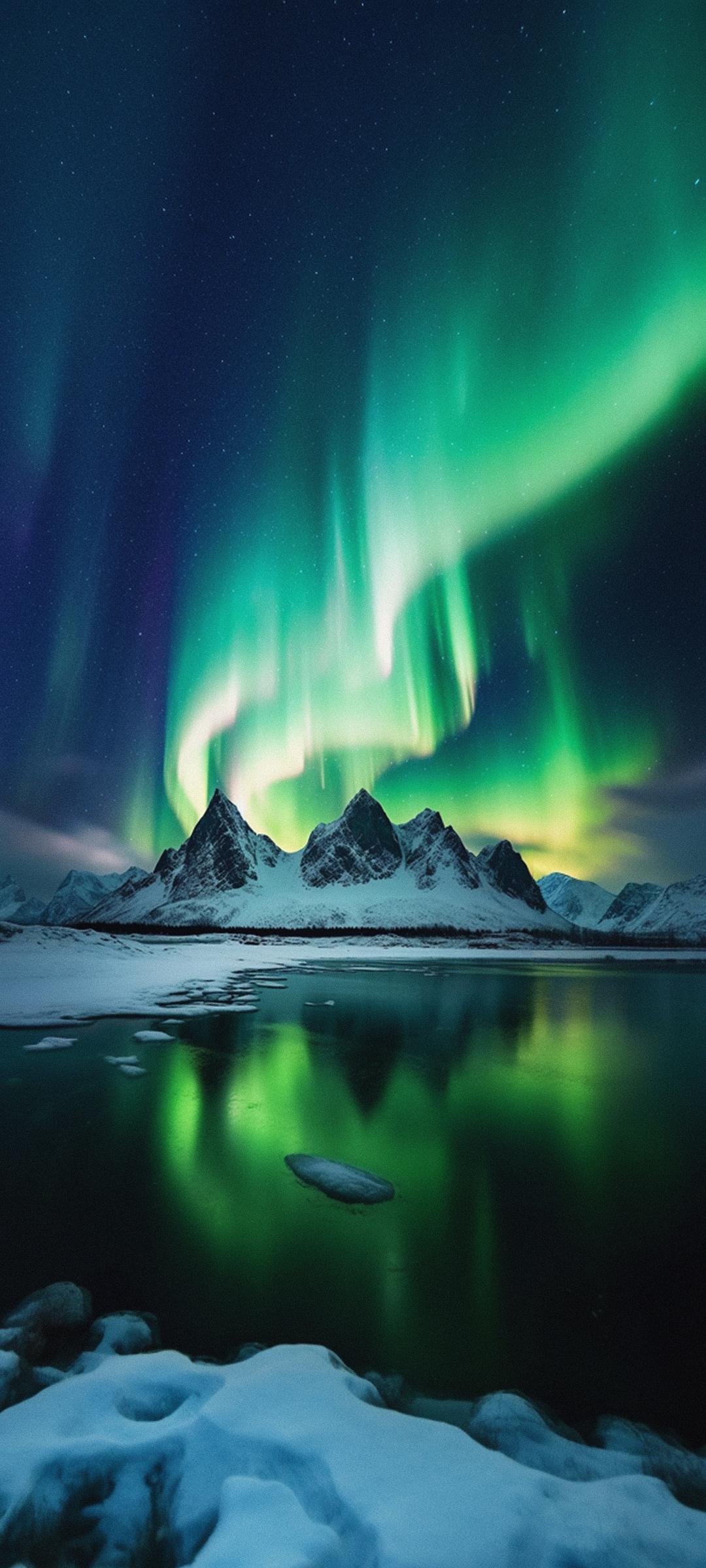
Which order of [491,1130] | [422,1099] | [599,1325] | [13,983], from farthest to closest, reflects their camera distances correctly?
[13,983], [422,1099], [491,1130], [599,1325]

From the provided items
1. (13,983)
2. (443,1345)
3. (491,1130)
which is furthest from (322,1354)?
(13,983)

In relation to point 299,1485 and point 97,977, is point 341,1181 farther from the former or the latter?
point 97,977

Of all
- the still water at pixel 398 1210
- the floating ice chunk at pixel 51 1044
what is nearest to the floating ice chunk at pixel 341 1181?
the still water at pixel 398 1210

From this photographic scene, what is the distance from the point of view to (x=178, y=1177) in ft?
22.4

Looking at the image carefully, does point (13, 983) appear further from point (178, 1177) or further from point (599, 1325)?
point (599, 1325)

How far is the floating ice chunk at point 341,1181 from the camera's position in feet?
21.1

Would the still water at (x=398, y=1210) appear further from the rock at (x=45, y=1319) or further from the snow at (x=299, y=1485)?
the snow at (x=299, y=1485)

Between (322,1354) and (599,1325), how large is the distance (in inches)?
86.5

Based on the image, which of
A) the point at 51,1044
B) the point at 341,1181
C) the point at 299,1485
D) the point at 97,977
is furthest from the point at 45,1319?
the point at 97,977

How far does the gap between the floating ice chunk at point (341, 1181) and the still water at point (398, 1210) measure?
18 cm

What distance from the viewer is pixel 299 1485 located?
2.84 m

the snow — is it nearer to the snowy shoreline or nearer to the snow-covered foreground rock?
the snow-covered foreground rock

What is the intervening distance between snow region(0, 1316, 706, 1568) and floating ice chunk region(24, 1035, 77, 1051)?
10.4 metres

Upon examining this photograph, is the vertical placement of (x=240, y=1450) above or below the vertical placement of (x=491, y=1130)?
above
